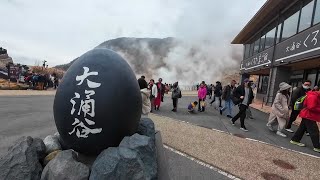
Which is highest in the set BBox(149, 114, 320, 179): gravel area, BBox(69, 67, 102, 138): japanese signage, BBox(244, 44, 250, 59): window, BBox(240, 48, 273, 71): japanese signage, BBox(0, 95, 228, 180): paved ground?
BBox(244, 44, 250, 59): window

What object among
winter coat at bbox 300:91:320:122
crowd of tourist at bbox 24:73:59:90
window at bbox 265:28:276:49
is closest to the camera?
winter coat at bbox 300:91:320:122

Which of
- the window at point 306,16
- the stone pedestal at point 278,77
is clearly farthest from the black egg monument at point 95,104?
the stone pedestal at point 278,77

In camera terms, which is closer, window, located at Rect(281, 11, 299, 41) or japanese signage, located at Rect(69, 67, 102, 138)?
japanese signage, located at Rect(69, 67, 102, 138)

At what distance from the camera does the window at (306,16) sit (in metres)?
13.0

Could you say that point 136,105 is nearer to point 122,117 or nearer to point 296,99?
point 122,117

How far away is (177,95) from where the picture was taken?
12484mm

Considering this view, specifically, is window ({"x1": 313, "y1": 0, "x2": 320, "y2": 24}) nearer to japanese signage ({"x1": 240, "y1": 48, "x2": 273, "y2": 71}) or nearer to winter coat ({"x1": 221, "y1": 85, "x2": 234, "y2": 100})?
japanese signage ({"x1": 240, "y1": 48, "x2": 273, "y2": 71})

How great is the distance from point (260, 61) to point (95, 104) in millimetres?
19587

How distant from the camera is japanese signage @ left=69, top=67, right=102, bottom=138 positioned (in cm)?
280

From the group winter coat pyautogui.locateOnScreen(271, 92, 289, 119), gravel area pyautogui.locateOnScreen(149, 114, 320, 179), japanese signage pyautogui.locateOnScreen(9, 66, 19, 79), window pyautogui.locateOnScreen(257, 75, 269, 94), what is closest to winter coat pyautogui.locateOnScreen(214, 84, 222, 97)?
winter coat pyautogui.locateOnScreen(271, 92, 289, 119)

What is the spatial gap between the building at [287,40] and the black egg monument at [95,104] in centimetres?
1097

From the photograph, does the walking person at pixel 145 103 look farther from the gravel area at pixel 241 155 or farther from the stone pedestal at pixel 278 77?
the stone pedestal at pixel 278 77

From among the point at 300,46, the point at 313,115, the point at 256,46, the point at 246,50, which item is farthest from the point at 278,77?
the point at 246,50

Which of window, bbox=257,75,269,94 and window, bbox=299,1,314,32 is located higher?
window, bbox=299,1,314,32
